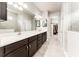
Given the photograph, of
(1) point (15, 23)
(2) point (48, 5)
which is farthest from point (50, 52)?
(2) point (48, 5)

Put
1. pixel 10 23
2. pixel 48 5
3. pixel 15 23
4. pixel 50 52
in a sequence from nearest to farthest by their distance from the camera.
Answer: pixel 10 23 < pixel 15 23 < pixel 50 52 < pixel 48 5

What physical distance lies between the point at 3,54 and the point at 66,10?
325 cm

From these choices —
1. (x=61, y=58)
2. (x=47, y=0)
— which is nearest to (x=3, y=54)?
(x=61, y=58)

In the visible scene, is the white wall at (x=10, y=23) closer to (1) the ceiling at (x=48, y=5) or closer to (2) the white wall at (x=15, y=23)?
(2) the white wall at (x=15, y=23)

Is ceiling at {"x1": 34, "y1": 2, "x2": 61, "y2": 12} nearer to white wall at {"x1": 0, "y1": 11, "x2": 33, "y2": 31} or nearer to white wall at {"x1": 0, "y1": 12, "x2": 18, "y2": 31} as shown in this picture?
white wall at {"x1": 0, "y1": 11, "x2": 33, "y2": 31}

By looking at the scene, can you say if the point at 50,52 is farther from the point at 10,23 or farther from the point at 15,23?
the point at 10,23

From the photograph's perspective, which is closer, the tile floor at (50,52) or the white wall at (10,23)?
the white wall at (10,23)

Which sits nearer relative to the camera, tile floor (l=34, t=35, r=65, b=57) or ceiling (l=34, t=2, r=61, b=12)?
tile floor (l=34, t=35, r=65, b=57)

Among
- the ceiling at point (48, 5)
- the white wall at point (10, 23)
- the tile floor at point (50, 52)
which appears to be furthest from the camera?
the ceiling at point (48, 5)

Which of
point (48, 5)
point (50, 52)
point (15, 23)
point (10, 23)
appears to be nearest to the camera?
point (10, 23)

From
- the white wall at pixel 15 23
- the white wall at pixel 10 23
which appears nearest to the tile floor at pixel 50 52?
the white wall at pixel 15 23

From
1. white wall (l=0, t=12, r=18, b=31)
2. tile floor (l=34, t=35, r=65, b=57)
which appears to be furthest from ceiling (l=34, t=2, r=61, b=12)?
white wall (l=0, t=12, r=18, b=31)

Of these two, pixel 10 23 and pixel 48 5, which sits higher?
pixel 48 5

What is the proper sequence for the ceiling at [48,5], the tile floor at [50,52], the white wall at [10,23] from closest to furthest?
the white wall at [10,23] < the tile floor at [50,52] < the ceiling at [48,5]
